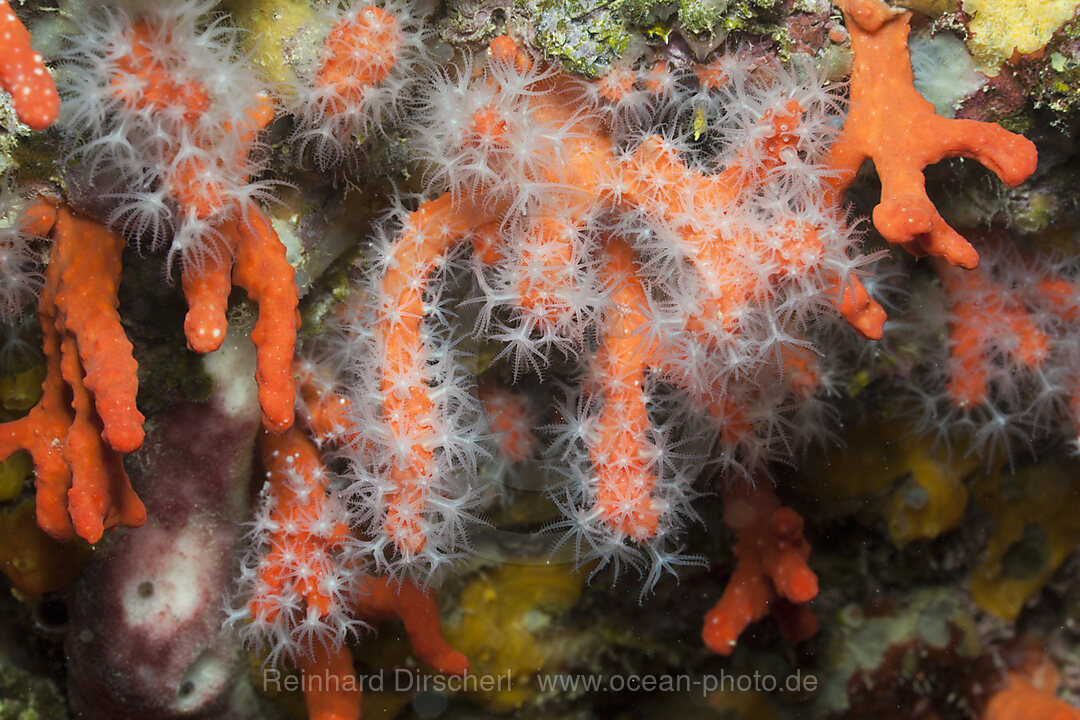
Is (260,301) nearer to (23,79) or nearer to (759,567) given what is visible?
(23,79)

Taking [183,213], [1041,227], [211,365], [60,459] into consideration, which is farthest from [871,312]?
[60,459]

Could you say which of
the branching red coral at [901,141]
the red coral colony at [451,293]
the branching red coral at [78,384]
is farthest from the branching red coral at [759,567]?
the branching red coral at [78,384]

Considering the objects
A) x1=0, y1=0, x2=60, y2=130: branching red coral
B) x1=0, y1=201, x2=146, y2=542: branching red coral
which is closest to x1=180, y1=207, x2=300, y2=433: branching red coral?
x1=0, y1=201, x2=146, y2=542: branching red coral

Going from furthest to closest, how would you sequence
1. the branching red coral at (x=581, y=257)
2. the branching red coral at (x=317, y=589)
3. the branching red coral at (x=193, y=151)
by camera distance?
the branching red coral at (x=317, y=589) < the branching red coral at (x=581, y=257) < the branching red coral at (x=193, y=151)

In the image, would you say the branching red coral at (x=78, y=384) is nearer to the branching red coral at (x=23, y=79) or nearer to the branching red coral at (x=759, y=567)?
the branching red coral at (x=23, y=79)

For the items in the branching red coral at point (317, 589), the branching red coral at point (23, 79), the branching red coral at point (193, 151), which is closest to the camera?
the branching red coral at point (23, 79)

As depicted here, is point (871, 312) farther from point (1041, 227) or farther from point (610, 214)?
point (1041, 227)

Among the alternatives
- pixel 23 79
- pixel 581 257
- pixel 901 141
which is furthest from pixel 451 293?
pixel 901 141

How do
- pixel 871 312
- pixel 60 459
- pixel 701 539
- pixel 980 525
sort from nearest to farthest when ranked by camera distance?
pixel 871 312 → pixel 60 459 → pixel 701 539 → pixel 980 525
